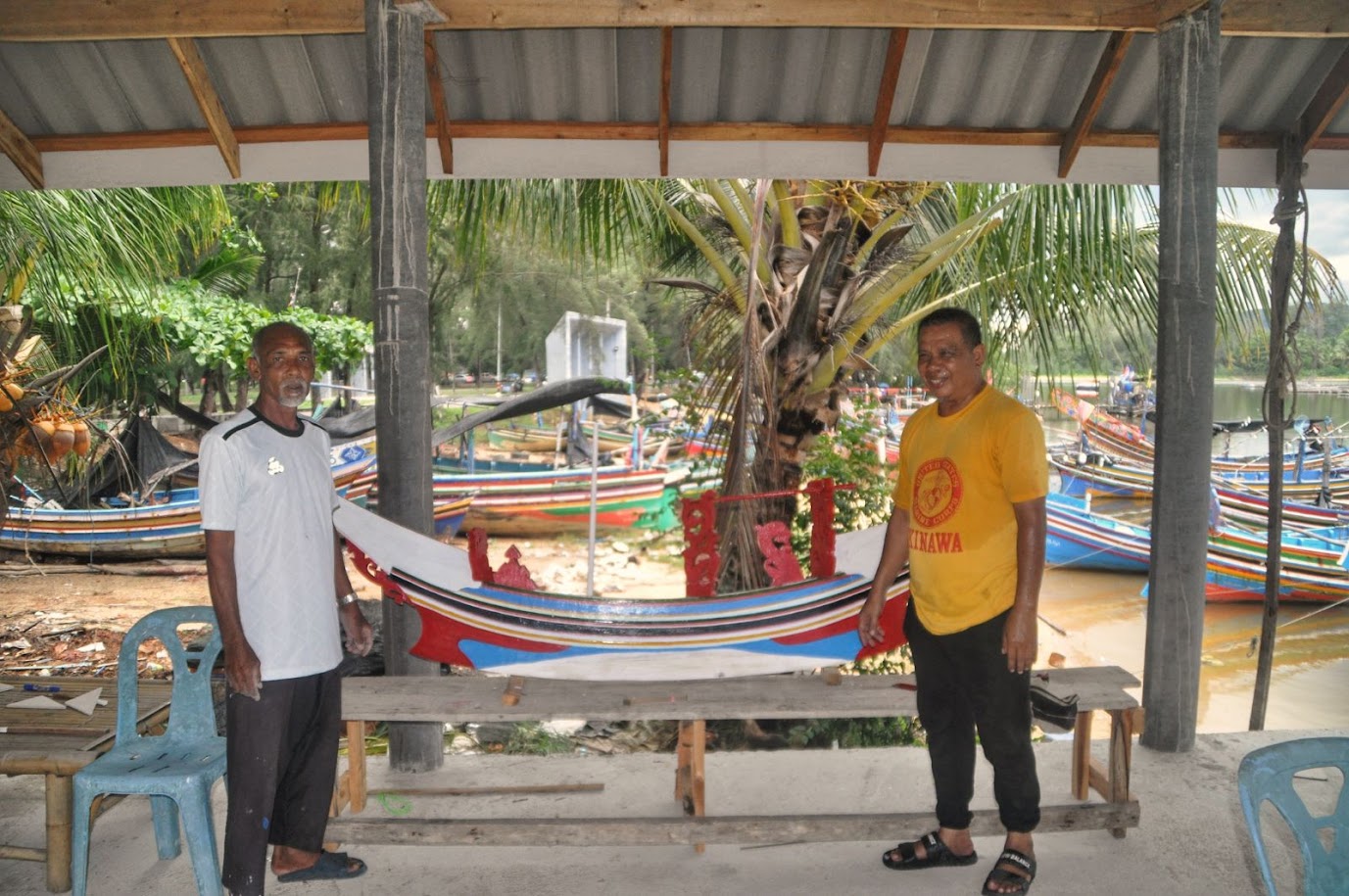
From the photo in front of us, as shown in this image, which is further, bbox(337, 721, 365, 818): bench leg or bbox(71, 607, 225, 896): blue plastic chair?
bbox(337, 721, 365, 818): bench leg

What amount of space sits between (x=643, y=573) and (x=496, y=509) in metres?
3.37

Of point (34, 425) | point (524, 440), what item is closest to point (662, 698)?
point (34, 425)

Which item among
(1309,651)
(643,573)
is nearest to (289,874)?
(643,573)

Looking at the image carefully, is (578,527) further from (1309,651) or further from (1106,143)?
(1106,143)

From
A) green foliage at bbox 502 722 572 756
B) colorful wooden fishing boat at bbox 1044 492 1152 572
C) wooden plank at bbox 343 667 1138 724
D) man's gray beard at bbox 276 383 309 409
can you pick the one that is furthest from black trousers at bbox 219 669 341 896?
colorful wooden fishing boat at bbox 1044 492 1152 572

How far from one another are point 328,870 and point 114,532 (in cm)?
1021

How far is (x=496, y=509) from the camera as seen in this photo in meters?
14.8

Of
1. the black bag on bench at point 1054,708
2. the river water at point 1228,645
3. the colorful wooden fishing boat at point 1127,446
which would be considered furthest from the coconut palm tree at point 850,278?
the colorful wooden fishing boat at point 1127,446

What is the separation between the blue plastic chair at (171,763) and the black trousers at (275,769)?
86 mm

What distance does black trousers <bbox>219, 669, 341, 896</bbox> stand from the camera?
2.31m

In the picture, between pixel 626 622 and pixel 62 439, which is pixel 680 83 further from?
pixel 62 439

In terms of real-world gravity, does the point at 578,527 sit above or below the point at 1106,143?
below

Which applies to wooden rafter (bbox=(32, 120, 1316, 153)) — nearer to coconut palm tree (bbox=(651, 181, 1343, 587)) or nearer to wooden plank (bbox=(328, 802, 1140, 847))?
coconut palm tree (bbox=(651, 181, 1343, 587))

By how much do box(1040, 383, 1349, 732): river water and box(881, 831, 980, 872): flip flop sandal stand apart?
644 centimetres
